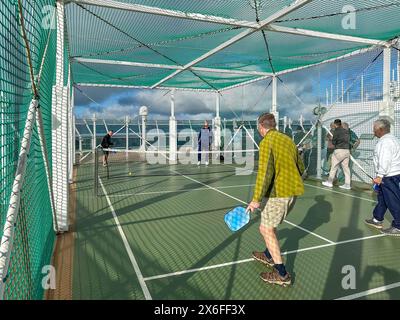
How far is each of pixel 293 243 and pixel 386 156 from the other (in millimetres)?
2084

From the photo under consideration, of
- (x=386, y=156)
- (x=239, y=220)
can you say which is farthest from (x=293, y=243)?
(x=386, y=156)

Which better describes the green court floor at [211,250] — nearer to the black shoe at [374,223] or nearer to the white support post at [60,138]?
the black shoe at [374,223]

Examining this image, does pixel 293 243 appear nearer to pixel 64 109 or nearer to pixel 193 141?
pixel 64 109

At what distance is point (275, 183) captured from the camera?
3232 mm

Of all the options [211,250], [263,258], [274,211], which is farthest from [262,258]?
[274,211]

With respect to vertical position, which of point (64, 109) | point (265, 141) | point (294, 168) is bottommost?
point (294, 168)

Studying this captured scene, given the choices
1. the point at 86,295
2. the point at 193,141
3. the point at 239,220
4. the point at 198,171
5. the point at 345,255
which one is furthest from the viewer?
the point at 193,141

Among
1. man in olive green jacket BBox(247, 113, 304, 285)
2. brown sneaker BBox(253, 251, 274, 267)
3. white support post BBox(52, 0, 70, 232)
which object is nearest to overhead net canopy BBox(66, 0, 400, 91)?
white support post BBox(52, 0, 70, 232)

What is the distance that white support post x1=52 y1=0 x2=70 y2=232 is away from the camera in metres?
4.99

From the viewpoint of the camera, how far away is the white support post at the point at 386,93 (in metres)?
8.44

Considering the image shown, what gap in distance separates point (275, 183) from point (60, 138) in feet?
12.0

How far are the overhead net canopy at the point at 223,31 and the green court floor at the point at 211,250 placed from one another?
421 centimetres

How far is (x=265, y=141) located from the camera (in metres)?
3.19
